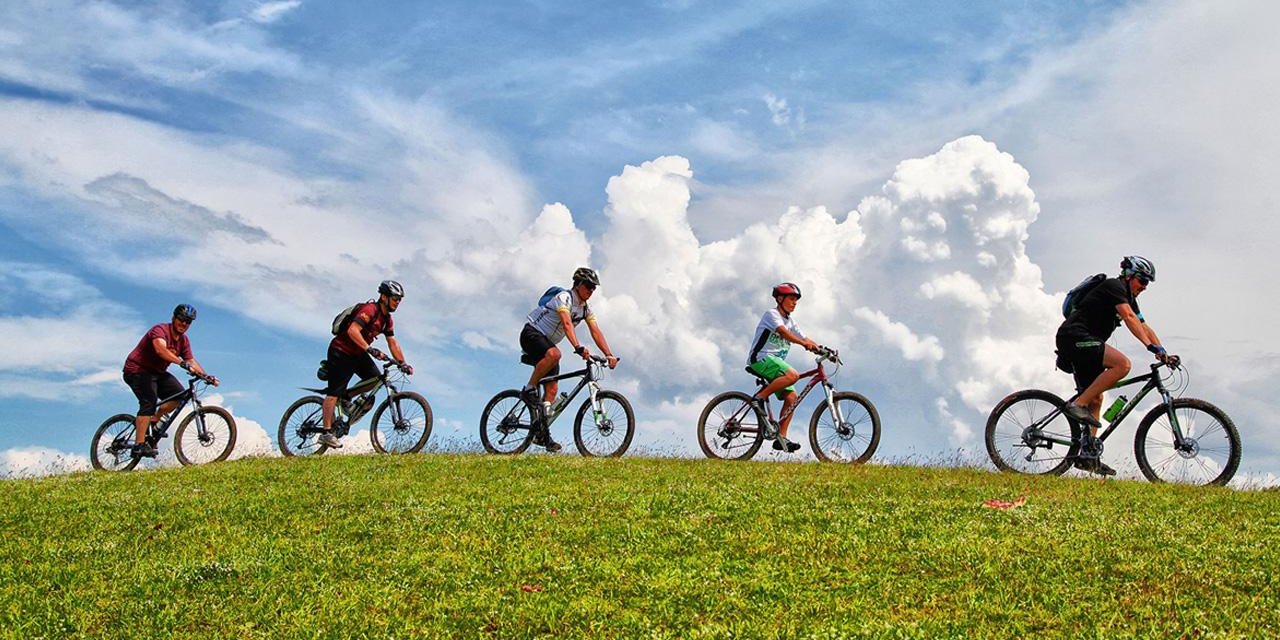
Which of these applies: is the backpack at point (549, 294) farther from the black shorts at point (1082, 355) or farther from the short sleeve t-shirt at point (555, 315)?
the black shorts at point (1082, 355)

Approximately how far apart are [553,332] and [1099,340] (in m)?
9.16

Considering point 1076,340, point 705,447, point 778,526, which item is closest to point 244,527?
point 778,526

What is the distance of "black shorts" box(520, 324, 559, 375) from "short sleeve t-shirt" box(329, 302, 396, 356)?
110 inches

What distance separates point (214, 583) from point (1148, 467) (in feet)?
43.4

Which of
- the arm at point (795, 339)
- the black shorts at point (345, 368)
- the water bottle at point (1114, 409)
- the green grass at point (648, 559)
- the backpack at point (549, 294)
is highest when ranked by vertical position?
the backpack at point (549, 294)

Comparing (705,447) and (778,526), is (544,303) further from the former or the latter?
(778,526)

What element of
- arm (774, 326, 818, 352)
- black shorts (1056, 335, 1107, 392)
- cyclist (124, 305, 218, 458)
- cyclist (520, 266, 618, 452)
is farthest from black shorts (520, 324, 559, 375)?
black shorts (1056, 335, 1107, 392)

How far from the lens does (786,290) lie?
16.3 meters

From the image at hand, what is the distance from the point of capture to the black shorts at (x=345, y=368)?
1861 centimetres

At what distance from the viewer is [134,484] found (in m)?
14.8

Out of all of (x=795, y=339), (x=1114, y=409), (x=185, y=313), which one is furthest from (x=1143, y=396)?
(x=185, y=313)

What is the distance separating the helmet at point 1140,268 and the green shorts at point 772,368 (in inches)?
220

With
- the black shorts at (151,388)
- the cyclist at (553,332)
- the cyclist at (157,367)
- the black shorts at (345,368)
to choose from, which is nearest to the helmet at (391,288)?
the black shorts at (345,368)

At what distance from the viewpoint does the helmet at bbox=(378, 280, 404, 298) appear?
1795 centimetres
